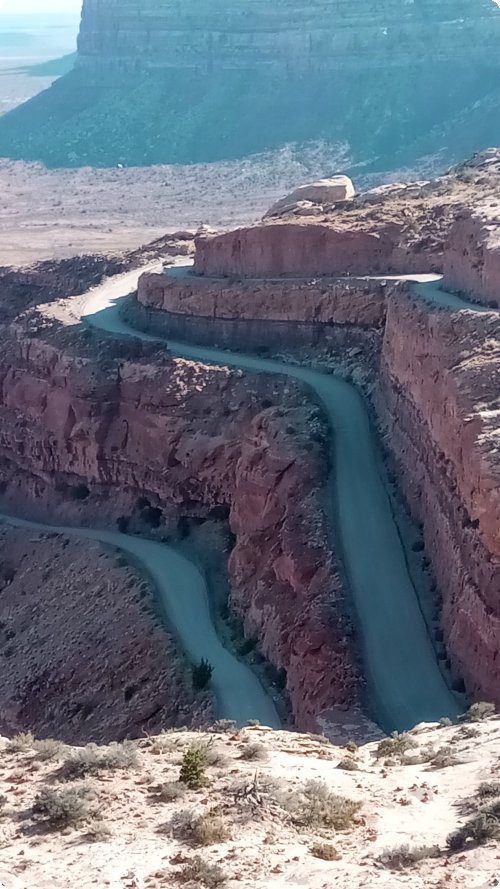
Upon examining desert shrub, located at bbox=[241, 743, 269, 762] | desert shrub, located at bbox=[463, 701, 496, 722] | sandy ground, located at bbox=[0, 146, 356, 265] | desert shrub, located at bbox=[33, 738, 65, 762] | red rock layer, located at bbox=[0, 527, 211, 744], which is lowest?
red rock layer, located at bbox=[0, 527, 211, 744]

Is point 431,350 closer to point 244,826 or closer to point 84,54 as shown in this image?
point 244,826

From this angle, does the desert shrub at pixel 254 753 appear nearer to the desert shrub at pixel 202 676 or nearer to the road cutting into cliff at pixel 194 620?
the road cutting into cliff at pixel 194 620

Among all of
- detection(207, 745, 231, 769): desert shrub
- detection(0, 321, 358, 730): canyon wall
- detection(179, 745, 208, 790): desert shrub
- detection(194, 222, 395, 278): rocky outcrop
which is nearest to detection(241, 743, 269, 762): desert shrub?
detection(207, 745, 231, 769): desert shrub

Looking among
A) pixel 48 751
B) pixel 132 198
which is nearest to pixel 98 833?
pixel 48 751

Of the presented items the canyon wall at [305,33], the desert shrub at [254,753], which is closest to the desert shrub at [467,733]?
the desert shrub at [254,753]

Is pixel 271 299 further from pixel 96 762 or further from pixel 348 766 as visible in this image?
pixel 96 762

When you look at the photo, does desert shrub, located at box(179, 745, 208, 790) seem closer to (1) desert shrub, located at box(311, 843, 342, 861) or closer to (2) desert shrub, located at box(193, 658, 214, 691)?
(1) desert shrub, located at box(311, 843, 342, 861)
